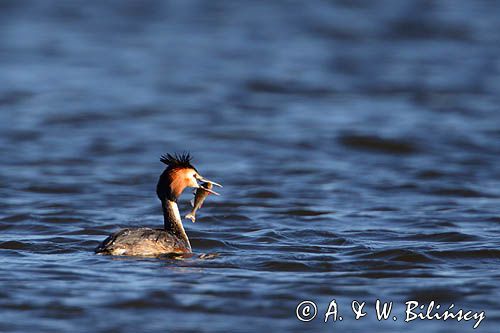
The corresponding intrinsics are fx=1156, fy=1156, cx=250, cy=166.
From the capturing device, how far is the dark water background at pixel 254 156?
30.0 feet

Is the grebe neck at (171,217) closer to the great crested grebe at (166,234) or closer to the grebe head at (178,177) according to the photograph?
the great crested grebe at (166,234)

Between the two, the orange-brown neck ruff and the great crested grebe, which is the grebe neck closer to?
the great crested grebe

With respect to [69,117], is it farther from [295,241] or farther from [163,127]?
[295,241]

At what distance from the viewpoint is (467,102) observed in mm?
21078

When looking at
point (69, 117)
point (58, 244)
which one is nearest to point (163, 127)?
point (69, 117)

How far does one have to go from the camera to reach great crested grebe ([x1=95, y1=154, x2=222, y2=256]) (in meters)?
10.2

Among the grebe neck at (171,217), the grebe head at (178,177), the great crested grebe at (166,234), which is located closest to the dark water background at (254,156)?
the great crested grebe at (166,234)

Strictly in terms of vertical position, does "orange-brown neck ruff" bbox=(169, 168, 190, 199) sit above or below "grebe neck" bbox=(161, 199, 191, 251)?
above

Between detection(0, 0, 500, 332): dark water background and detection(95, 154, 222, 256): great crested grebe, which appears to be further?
detection(95, 154, 222, 256): great crested grebe

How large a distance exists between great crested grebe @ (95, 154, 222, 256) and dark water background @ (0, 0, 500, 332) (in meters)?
0.15

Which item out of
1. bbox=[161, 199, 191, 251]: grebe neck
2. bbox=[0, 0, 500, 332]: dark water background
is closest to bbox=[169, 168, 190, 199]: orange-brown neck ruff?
bbox=[161, 199, 191, 251]: grebe neck

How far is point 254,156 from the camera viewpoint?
56.1ft

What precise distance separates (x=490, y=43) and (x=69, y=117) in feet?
35.9

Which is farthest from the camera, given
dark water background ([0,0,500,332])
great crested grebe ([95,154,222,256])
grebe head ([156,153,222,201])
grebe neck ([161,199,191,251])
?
grebe neck ([161,199,191,251])
